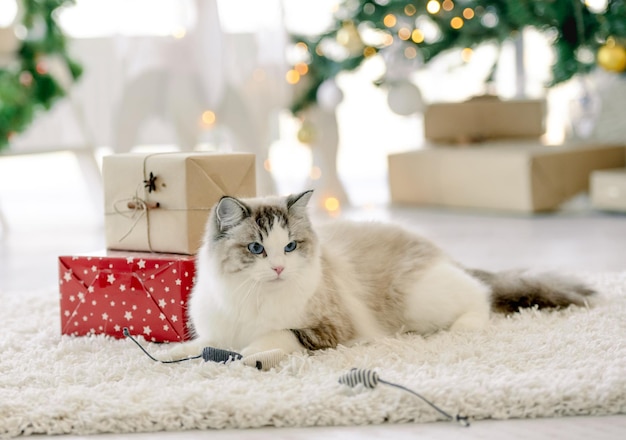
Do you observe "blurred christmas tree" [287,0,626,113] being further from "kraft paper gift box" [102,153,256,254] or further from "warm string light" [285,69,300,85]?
"kraft paper gift box" [102,153,256,254]

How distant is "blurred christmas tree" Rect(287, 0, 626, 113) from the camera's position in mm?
3701

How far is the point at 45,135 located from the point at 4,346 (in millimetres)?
2119

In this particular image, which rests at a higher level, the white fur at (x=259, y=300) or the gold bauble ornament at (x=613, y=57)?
the gold bauble ornament at (x=613, y=57)

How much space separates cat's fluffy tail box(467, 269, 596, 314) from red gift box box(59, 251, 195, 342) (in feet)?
2.14

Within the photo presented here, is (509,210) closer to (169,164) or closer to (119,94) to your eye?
(119,94)

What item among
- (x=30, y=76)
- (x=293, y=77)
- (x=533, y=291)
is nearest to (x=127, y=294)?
(x=533, y=291)

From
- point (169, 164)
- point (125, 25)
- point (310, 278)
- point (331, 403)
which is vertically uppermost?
point (125, 25)

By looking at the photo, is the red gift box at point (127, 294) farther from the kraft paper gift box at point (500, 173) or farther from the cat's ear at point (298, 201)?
the kraft paper gift box at point (500, 173)

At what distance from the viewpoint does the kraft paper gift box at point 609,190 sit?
3.56 meters

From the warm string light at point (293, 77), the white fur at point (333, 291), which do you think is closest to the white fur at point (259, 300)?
the white fur at point (333, 291)

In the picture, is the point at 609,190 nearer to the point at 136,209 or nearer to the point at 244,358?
the point at 136,209

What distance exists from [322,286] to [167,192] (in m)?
0.43

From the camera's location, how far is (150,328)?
6.32 ft

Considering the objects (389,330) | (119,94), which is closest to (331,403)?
(389,330)
